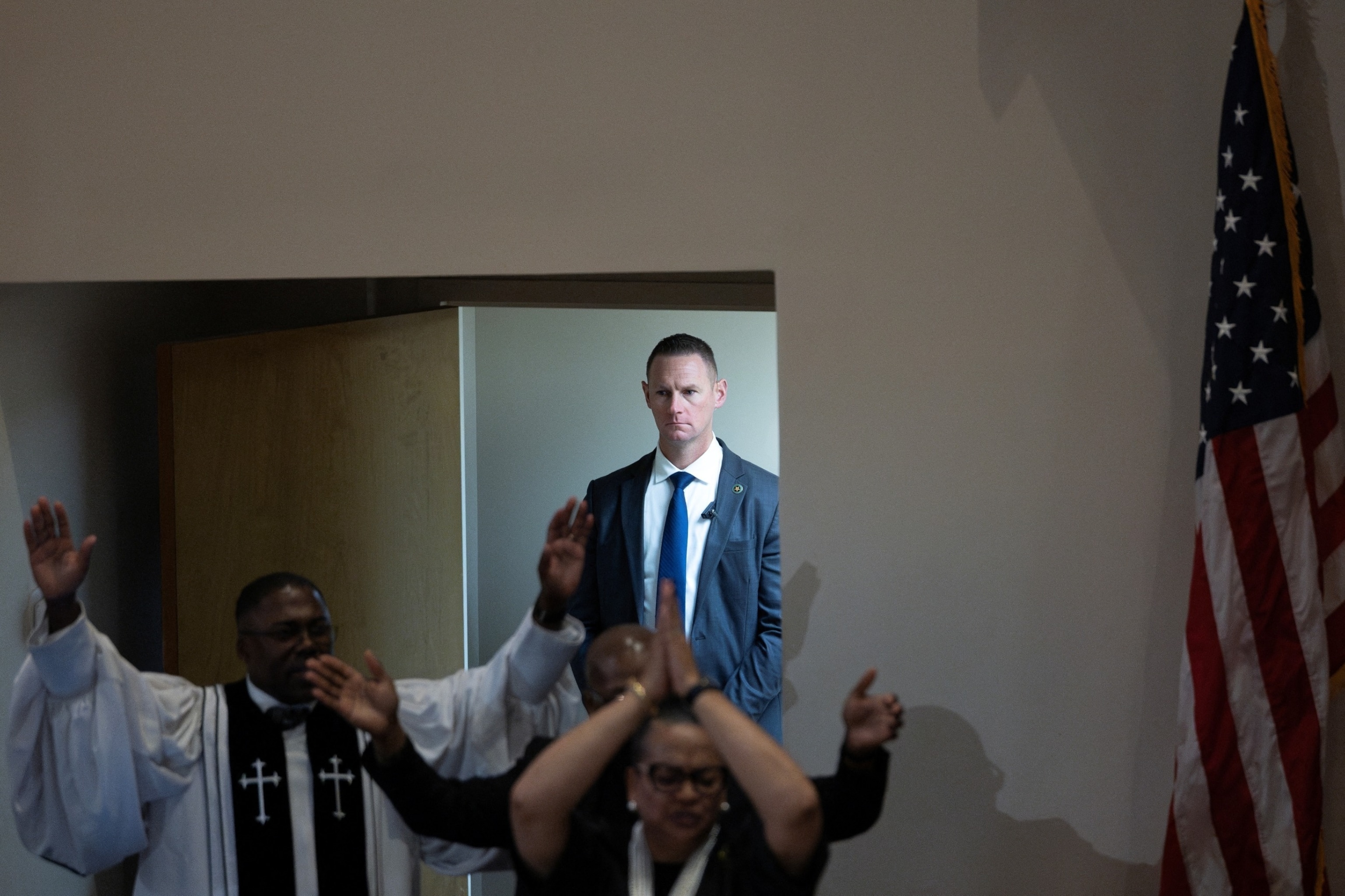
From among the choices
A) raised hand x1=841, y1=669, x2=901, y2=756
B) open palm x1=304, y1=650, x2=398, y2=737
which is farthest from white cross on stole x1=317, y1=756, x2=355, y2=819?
raised hand x1=841, y1=669, x2=901, y2=756

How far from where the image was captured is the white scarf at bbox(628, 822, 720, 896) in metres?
1.99

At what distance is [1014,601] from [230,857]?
1.76m

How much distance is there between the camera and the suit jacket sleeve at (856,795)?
222 centimetres

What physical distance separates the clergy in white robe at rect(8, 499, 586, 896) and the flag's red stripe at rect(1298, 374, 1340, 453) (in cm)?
152

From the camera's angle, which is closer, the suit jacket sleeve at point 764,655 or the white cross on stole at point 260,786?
the white cross on stole at point 260,786

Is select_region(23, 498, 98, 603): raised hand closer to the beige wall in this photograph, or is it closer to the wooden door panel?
the beige wall

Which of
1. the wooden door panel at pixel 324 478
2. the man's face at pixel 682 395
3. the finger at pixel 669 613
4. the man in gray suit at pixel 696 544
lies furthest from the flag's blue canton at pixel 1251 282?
the wooden door panel at pixel 324 478

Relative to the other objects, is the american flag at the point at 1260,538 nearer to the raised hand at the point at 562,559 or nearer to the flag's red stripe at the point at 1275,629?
the flag's red stripe at the point at 1275,629

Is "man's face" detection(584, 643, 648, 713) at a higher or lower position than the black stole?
higher

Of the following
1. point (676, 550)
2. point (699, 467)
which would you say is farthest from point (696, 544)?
point (699, 467)

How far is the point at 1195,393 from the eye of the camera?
2770 mm

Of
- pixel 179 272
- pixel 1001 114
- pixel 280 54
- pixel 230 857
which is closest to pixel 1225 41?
pixel 1001 114

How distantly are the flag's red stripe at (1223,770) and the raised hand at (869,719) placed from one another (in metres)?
0.80

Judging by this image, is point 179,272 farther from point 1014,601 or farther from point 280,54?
point 1014,601
